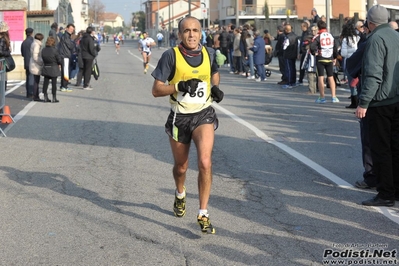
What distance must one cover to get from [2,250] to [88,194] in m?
2.13

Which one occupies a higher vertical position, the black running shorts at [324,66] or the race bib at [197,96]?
the black running shorts at [324,66]

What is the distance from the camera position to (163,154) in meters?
10.7

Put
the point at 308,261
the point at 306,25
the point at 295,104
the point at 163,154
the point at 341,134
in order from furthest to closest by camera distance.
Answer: the point at 306,25
the point at 295,104
the point at 341,134
the point at 163,154
the point at 308,261

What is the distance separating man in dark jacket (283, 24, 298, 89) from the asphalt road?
23.2ft

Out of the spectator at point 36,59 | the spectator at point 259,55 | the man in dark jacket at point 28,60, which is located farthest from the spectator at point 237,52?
the spectator at point 36,59

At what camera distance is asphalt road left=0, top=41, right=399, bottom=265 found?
5906mm

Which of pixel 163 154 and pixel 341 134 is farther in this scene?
pixel 341 134

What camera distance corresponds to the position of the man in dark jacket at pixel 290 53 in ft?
72.2

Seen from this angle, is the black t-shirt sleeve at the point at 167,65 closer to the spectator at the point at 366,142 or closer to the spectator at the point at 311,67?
the spectator at the point at 366,142

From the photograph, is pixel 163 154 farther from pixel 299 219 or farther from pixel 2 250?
pixel 2 250

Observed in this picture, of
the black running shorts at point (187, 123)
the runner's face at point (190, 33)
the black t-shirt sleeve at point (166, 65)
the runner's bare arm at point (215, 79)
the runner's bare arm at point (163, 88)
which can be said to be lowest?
the black running shorts at point (187, 123)

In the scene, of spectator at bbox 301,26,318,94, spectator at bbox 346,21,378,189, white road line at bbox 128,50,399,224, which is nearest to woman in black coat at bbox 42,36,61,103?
white road line at bbox 128,50,399,224

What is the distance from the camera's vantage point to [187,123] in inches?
256

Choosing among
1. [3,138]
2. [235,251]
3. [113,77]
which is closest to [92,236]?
[235,251]
